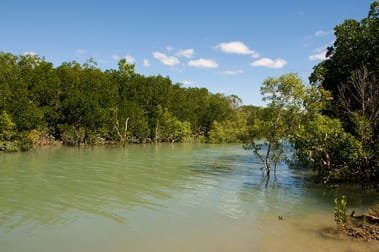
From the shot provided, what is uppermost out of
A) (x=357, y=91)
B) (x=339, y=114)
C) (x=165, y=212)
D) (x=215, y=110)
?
(x=215, y=110)

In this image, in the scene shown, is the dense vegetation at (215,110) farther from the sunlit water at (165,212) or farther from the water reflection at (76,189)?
the water reflection at (76,189)

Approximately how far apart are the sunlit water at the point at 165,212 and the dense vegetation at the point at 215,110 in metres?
2.53

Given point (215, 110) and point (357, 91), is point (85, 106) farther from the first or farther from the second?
point (215, 110)

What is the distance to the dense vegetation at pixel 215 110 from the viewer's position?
15.9 meters

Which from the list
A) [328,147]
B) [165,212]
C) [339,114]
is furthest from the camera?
[339,114]

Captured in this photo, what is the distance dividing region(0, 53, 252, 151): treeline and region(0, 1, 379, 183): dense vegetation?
0.47ft

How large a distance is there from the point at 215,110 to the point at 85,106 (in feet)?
133

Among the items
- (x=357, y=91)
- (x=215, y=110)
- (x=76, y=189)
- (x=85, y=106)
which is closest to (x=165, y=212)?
(x=76, y=189)

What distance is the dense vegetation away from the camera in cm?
1591

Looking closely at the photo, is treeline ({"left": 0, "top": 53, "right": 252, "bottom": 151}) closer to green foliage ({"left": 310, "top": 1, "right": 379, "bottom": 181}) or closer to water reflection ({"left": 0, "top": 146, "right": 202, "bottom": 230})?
water reflection ({"left": 0, "top": 146, "right": 202, "bottom": 230})

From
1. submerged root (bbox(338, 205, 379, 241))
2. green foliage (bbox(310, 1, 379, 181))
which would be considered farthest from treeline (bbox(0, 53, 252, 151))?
submerged root (bbox(338, 205, 379, 241))

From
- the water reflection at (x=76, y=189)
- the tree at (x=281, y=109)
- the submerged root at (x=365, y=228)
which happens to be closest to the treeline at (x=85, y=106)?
the water reflection at (x=76, y=189)

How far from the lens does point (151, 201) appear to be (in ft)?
47.3

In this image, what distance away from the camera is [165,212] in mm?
12766
